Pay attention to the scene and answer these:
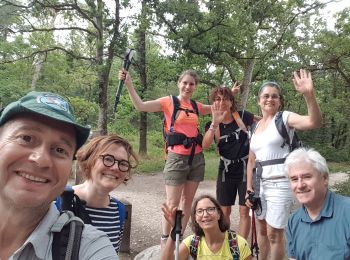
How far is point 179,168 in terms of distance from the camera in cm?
402

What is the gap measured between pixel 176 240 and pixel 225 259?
466 millimetres

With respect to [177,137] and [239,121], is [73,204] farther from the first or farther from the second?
[239,121]

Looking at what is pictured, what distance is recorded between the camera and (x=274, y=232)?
3.40 meters

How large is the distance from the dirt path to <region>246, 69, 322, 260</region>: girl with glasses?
138 centimetres

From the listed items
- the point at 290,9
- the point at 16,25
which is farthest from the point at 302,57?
the point at 16,25

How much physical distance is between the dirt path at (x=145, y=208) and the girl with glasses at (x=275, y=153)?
138 cm

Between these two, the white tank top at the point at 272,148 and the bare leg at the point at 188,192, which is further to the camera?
the bare leg at the point at 188,192

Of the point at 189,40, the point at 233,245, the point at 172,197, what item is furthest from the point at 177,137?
the point at 189,40

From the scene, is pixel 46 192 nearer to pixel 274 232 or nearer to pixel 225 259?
pixel 225 259

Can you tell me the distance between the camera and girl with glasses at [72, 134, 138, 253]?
2430 mm

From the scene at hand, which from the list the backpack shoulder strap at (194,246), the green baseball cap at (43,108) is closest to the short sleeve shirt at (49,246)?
the green baseball cap at (43,108)

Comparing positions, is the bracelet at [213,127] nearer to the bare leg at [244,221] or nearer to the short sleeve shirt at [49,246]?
the bare leg at [244,221]

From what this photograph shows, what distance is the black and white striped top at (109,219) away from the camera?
237 centimetres

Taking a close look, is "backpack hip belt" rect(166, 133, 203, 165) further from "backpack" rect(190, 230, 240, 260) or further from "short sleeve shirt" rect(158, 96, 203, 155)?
"backpack" rect(190, 230, 240, 260)
